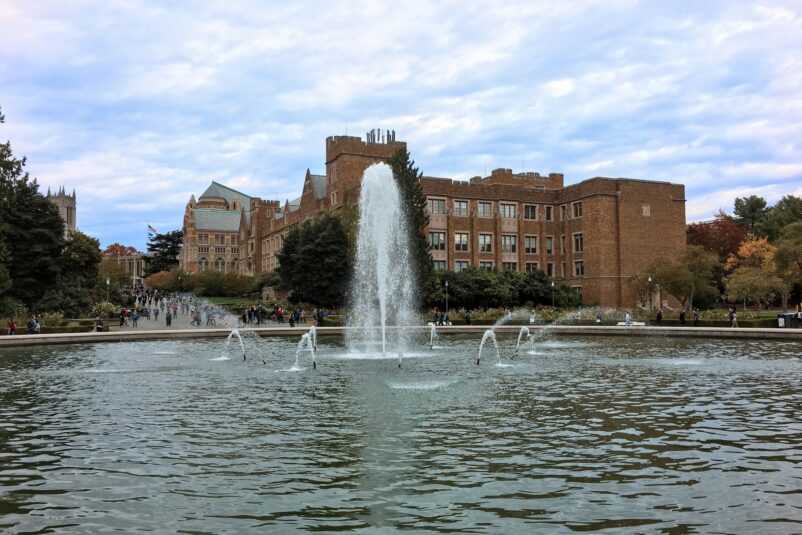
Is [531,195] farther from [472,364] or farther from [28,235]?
[472,364]

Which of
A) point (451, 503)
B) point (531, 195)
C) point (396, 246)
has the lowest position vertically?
point (451, 503)

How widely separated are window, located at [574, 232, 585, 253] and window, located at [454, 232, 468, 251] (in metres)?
11.3

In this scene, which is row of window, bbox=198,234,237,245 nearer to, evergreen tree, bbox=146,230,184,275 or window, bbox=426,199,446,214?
evergreen tree, bbox=146,230,184,275

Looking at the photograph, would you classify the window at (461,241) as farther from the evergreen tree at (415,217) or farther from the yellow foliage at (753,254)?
the yellow foliage at (753,254)

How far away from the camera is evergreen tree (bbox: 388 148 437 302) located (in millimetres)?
57344

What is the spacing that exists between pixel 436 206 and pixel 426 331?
24.2 m

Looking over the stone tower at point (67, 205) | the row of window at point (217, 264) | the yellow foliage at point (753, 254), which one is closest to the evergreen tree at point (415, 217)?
the yellow foliage at point (753, 254)

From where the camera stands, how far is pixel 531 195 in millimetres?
70875

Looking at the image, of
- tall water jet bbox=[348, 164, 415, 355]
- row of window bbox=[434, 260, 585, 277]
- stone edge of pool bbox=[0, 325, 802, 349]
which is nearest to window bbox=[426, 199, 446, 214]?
row of window bbox=[434, 260, 585, 277]

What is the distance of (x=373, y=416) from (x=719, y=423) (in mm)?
6254

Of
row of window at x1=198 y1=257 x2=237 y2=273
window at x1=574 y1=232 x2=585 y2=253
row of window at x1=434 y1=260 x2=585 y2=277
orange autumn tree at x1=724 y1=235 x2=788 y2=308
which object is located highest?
row of window at x1=198 y1=257 x2=237 y2=273

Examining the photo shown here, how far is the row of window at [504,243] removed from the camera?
217 ft

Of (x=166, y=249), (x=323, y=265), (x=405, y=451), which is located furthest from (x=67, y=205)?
(x=405, y=451)

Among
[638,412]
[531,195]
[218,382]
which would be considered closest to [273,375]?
[218,382]
